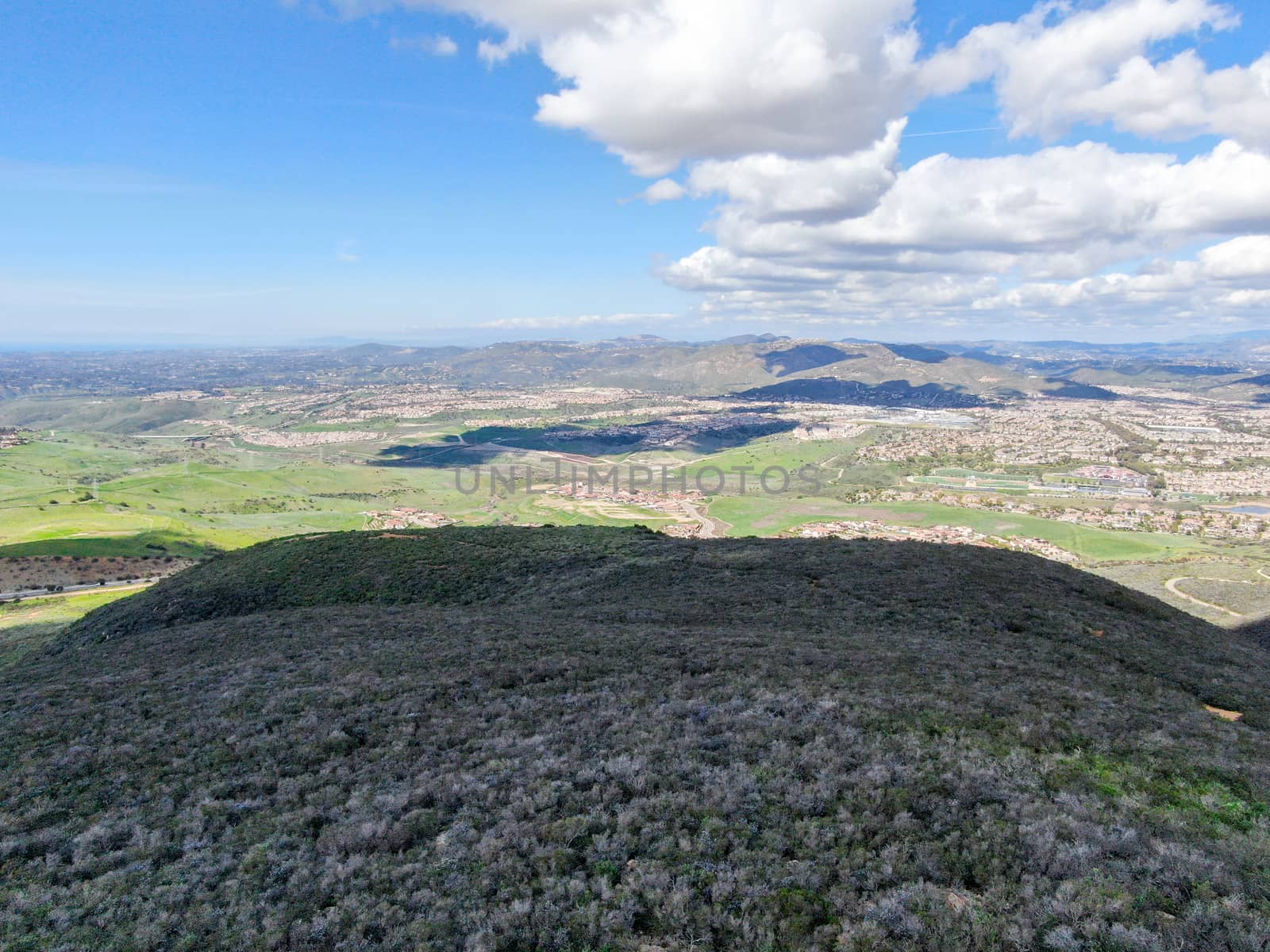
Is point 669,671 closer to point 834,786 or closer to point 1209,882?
point 834,786

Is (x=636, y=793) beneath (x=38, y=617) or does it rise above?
above

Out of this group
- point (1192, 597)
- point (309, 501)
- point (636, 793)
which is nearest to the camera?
point (636, 793)

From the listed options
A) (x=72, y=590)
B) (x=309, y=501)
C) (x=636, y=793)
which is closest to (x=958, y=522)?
(x=636, y=793)

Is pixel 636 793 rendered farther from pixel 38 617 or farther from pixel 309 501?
pixel 309 501

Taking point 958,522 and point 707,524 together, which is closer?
point 958,522

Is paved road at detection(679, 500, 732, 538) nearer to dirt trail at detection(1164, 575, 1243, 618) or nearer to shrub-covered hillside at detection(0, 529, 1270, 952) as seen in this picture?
dirt trail at detection(1164, 575, 1243, 618)

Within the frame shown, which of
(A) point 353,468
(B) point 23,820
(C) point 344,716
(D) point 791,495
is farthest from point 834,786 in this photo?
(A) point 353,468

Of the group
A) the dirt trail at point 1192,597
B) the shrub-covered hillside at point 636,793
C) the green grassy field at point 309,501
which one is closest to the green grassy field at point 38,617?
the green grassy field at point 309,501
